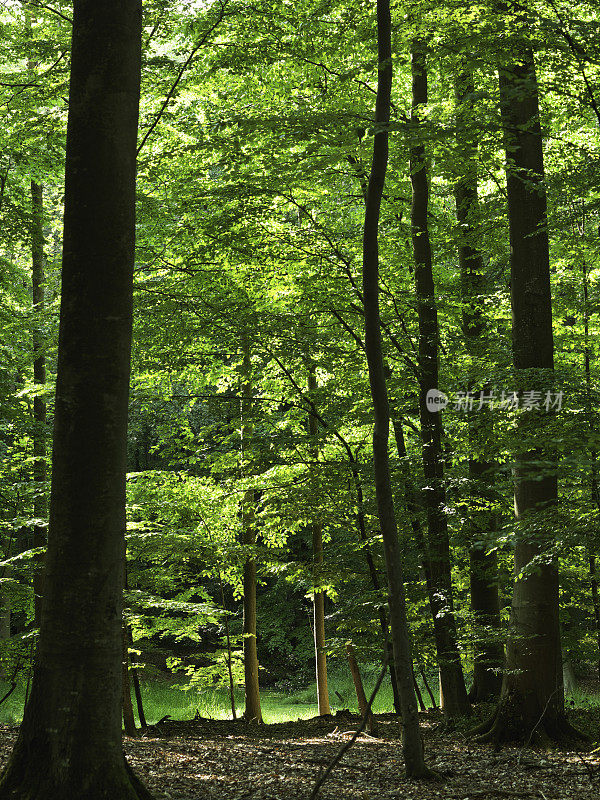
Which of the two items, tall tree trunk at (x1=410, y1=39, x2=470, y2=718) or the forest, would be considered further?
tall tree trunk at (x1=410, y1=39, x2=470, y2=718)

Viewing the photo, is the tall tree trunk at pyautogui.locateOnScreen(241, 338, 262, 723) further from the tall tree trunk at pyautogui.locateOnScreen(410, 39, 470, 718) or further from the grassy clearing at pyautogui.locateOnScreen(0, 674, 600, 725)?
the tall tree trunk at pyautogui.locateOnScreen(410, 39, 470, 718)

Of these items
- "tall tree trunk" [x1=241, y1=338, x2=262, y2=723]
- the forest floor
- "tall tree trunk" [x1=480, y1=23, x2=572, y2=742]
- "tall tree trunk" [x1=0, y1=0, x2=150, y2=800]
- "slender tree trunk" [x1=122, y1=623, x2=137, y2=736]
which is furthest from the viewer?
"tall tree trunk" [x1=241, y1=338, x2=262, y2=723]

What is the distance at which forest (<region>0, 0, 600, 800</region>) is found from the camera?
3682 mm

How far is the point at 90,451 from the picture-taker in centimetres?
356

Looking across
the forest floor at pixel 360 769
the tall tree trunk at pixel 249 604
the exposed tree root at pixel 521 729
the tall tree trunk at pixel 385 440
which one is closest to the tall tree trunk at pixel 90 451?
the forest floor at pixel 360 769

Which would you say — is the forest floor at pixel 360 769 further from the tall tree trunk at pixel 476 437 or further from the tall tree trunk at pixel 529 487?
the tall tree trunk at pixel 476 437

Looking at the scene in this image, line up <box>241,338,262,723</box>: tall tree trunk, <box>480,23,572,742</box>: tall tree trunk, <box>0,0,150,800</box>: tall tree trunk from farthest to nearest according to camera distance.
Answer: <box>241,338,262,723</box>: tall tree trunk < <box>480,23,572,742</box>: tall tree trunk < <box>0,0,150,800</box>: tall tree trunk

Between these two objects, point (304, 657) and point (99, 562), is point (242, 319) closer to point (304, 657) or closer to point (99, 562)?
point (99, 562)

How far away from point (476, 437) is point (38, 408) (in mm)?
8923

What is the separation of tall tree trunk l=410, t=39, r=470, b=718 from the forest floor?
67 cm

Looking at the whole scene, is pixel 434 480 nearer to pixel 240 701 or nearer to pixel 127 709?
pixel 127 709

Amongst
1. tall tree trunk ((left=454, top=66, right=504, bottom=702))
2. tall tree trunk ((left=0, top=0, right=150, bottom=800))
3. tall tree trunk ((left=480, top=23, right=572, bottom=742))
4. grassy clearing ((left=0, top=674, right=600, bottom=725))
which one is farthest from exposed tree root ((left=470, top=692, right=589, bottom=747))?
grassy clearing ((left=0, top=674, right=600, bottom=725))

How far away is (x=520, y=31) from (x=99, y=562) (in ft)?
18.1

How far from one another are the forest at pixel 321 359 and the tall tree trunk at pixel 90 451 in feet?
0.05
